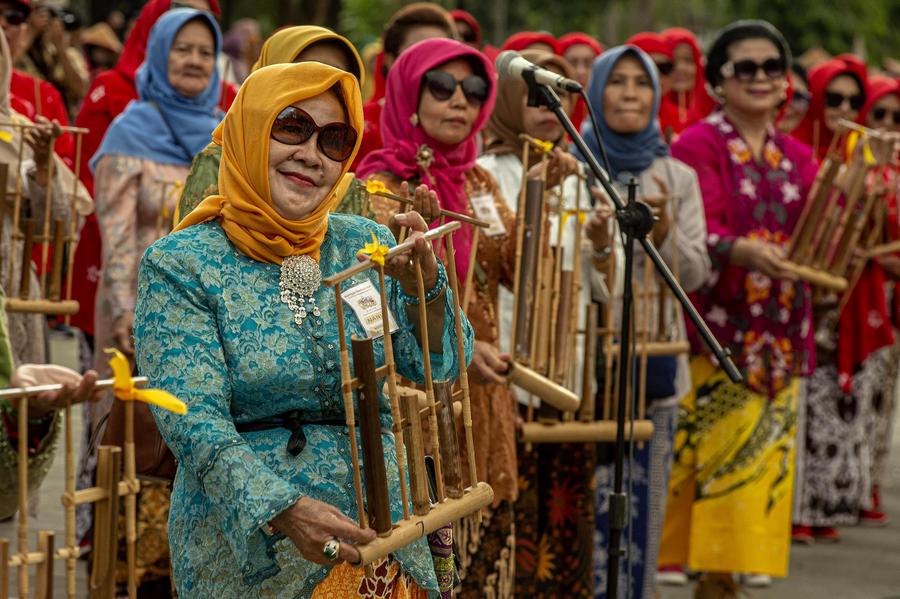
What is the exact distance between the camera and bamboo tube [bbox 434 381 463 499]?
321 centimetres

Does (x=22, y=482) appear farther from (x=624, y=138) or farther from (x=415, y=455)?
(x=624, y=138)

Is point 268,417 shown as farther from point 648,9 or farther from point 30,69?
point 648,9

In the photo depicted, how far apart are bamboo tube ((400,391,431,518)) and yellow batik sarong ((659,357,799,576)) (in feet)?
11.5

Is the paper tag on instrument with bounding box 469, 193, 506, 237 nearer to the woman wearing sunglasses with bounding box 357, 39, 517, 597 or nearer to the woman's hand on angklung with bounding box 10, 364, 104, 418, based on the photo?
the woman wearing sunglasses with bounding box 357, 39, 517, 597

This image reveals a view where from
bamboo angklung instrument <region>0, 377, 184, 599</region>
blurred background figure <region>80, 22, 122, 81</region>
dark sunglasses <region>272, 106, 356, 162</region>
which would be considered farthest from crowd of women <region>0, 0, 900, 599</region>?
blurred background figure <region>80, 22, 122, 81</region>

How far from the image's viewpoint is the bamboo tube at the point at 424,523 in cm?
289

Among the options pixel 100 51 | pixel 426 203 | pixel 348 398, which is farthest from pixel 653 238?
pixel 100 51

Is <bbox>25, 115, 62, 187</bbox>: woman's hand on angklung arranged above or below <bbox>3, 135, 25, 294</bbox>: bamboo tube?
above

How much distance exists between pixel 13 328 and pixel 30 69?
380 centimetres

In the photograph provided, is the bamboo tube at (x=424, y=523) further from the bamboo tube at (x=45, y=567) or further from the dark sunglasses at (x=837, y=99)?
the dark sunglasses at (x=837, y=99)

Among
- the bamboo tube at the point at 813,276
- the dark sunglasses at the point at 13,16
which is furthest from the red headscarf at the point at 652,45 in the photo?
the dark sunglasses at the point at 13,16

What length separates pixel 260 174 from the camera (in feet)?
10.3

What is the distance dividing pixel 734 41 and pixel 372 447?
4.21 m

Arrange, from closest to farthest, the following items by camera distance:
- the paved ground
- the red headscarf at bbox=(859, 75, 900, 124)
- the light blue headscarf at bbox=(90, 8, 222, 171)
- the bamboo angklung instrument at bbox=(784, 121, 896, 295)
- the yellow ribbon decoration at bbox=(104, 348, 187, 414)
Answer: the yellow ribbon decoration at bbox=(104, 348, 187, 414)
the light blue headscarf at bbox=(90, 8, 222, 171)
the bamboo angklung instrument at bbox=(784, 121, 896, 295)
the paved ground
the red headscarf at bbox=(859, 75, 900, 124)
